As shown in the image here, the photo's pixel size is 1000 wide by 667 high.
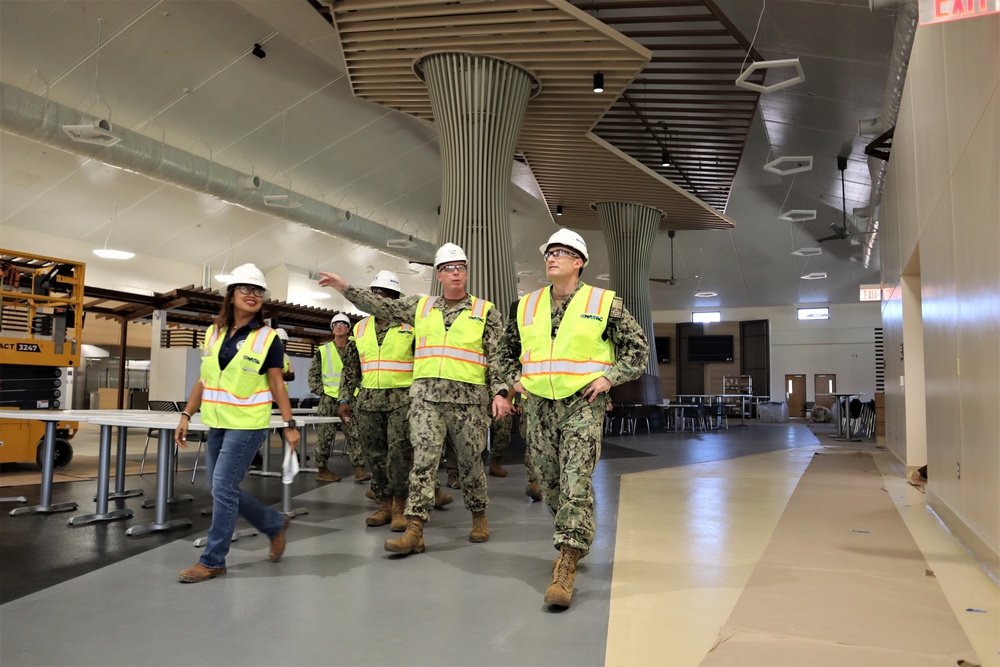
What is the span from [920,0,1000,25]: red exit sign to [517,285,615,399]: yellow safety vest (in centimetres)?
152

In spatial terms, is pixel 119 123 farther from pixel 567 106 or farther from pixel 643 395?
pixel 643 395

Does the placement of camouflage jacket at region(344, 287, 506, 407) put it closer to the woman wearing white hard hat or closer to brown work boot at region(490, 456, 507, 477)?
the woman wearing white hard hat

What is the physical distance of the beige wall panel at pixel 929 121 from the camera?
4352 millimetres

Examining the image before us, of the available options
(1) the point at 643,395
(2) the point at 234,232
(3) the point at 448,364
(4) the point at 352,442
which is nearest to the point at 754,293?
(1) the point at 643,395

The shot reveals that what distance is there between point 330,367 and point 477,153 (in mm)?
3087

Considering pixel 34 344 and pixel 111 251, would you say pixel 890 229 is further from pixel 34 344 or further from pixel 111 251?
pixel 111 251

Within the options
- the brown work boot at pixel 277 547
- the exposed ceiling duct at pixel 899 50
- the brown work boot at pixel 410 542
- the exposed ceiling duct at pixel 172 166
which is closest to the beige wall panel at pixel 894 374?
the exposed ceiling duct at pixel 899 50

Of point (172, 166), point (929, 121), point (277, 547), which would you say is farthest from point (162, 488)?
point (172, 166)

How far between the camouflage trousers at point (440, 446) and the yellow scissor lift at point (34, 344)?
557 cm

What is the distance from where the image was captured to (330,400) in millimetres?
7602

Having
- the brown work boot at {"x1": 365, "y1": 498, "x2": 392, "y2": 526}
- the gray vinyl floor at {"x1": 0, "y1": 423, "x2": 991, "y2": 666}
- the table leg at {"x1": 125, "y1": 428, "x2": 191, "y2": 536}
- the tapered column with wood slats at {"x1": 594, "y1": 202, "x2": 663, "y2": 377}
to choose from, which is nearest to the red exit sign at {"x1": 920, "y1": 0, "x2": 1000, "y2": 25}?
the gray vinyl floor at {"x1": 0, "y1": 423, "x2": 991, "y2": 666}

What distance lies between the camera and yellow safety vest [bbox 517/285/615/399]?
10.6ft

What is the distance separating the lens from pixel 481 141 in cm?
859

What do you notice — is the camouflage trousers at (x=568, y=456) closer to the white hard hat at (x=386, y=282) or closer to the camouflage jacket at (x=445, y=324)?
the camouflage jacket at (x=445, y=324)
